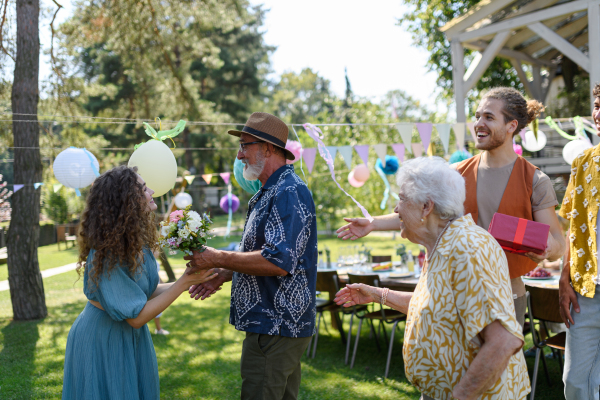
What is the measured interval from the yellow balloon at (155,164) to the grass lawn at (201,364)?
187 cm

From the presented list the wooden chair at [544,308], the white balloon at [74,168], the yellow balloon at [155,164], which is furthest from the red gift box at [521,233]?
the white balloon at [74,168]

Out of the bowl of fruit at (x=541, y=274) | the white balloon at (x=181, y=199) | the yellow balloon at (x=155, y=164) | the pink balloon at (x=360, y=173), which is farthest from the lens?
the pink balloon at (x=360, y=173)

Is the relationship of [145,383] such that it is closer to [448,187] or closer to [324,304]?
[448,187]

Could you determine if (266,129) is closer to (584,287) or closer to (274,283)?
(274,283)

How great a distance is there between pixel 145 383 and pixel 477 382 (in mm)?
1439

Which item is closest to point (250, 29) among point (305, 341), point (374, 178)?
point (374, 178)

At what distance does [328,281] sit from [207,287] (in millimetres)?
2957

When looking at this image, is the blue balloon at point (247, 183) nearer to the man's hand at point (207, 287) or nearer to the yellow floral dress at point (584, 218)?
the man's hand at point (207, 287)

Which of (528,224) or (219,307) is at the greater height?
(528,224)

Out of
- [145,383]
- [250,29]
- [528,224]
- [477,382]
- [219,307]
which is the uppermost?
[250,29]

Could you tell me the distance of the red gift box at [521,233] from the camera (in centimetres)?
200

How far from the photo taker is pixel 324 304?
562cm

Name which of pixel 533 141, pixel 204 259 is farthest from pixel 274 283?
pixel 533 141

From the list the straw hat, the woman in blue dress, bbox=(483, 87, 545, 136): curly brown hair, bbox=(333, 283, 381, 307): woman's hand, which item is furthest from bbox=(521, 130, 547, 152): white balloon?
the woman in blue dress
